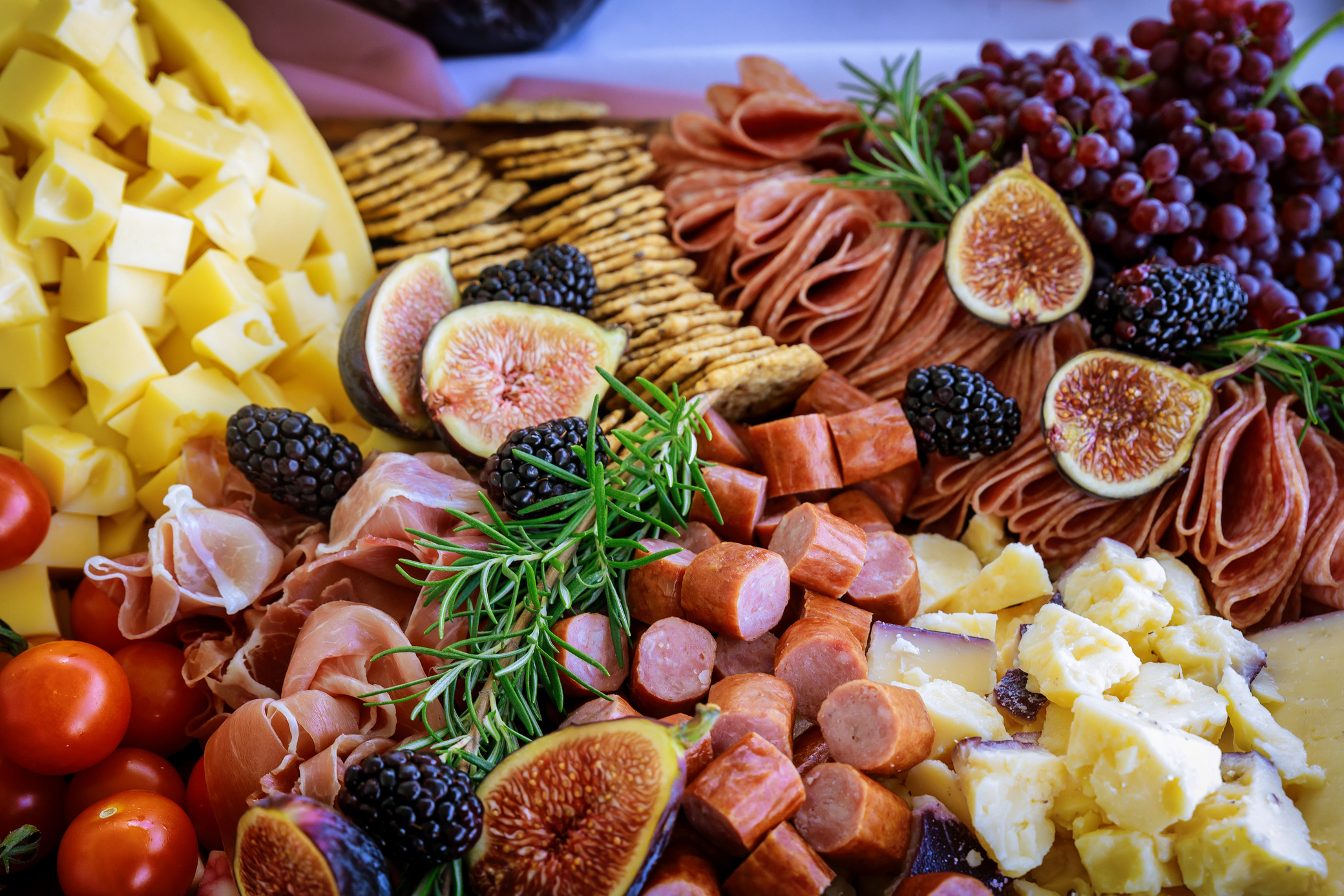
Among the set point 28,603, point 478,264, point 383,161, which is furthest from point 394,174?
point 28,603

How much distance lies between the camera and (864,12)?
2916 mm

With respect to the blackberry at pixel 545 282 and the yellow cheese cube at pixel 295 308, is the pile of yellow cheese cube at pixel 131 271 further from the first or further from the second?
the blackberry at pixel 545 282

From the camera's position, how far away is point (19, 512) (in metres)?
1.33

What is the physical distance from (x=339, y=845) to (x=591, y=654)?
39cm

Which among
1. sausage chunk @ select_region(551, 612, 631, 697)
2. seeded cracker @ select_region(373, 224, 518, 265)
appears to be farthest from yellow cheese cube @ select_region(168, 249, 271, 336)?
sausage chunk @ select_region(551, 612, 631, 697)

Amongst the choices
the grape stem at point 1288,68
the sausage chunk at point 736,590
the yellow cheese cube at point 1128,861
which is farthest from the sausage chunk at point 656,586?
the grape stem at point 1288,68

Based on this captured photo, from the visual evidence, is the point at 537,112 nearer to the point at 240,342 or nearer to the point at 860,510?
the point at 240,342

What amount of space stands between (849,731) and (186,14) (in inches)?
70.2

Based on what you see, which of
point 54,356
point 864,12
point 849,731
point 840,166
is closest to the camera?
point 849,731

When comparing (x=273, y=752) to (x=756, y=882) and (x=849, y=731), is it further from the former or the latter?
(x=849, y=731)

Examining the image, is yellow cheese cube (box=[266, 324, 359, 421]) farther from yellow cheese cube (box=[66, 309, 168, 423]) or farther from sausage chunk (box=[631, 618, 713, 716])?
sausage chunk (box=[631, 618, 713, 716])

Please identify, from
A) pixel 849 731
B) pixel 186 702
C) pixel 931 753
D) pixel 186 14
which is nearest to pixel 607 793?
pixel 849 731

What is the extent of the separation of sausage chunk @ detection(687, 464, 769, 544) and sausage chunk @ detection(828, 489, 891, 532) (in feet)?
0.38

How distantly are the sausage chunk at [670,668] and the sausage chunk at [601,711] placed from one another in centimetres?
4
